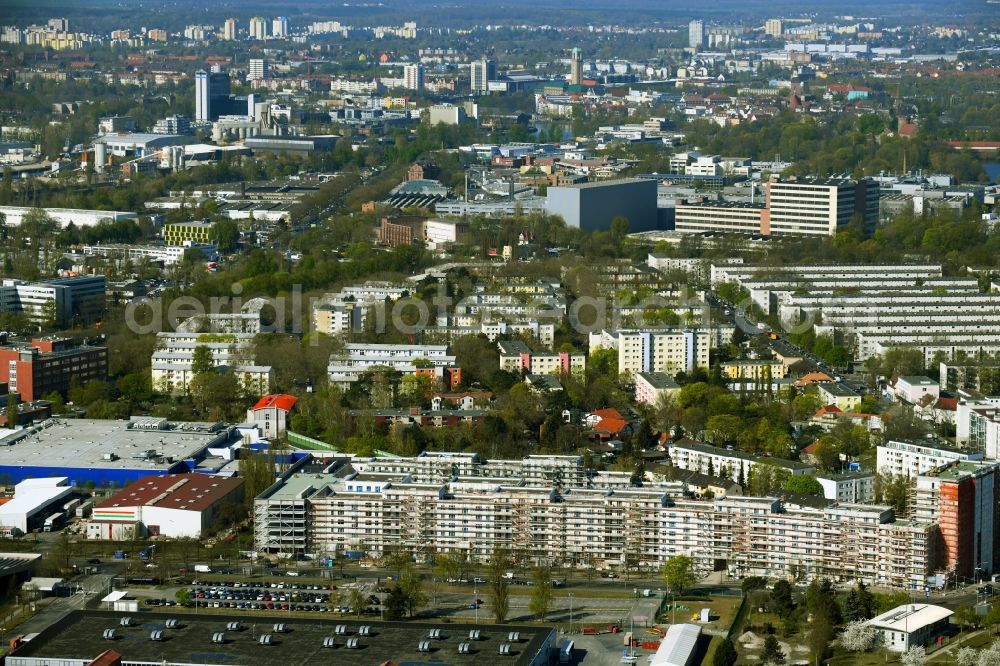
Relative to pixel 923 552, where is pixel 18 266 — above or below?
above

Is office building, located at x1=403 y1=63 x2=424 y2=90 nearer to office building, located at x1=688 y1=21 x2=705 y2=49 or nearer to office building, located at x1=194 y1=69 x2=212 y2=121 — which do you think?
office building, located at x1=194 y1=69 x2=212 y2=121

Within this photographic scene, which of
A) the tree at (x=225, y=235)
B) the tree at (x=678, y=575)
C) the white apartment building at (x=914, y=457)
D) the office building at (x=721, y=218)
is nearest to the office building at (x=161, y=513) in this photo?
the tree at (x=678, y=575)

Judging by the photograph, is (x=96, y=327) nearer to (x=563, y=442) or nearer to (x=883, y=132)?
(x=563, y=442)

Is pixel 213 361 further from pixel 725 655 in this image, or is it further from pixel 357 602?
pixel 725 655

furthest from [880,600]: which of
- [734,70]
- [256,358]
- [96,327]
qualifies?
[734,70]

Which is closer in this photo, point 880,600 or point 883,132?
point 880,600

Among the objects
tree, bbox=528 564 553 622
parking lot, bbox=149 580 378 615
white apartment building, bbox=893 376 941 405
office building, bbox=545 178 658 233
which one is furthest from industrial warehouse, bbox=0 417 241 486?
office building, bbox=545 178 658 233

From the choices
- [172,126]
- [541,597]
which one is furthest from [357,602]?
[172,126]

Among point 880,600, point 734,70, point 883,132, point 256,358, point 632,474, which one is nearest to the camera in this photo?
point 880,600
